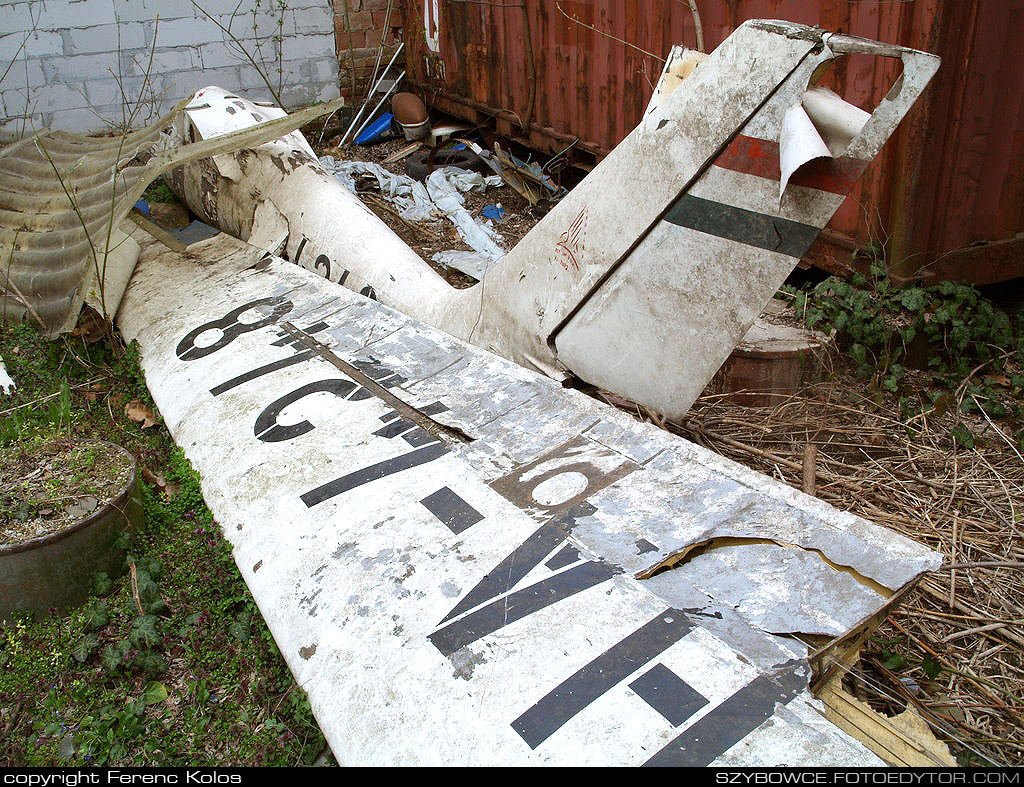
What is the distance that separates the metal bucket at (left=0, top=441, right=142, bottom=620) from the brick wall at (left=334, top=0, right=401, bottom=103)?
9.12 meters

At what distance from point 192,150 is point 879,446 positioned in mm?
4209

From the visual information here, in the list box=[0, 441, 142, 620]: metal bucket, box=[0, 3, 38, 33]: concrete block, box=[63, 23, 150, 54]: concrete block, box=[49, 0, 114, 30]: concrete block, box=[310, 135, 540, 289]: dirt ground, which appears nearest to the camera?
box=[0, 441, 142, 620]: metal bucket

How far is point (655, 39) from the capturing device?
6.26 metres

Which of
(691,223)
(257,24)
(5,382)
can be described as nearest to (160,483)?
(5,382)

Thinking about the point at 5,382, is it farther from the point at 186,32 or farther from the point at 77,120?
the point at 186,32

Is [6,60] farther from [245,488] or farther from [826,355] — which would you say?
[826,355]

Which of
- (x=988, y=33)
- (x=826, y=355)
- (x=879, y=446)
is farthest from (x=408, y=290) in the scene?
(x=988, y=33)

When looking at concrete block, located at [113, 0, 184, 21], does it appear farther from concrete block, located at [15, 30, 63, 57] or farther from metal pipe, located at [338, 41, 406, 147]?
metal pipe, located at [338, 41, 406, 147]

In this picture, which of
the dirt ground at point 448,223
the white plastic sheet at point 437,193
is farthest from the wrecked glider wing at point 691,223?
the white plastic sheet at point 437,193

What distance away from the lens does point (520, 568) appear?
2363 mm

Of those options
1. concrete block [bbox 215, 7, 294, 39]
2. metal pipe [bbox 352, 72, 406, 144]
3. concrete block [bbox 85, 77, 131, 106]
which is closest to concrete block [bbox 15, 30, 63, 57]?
concrete block [bbox 85, 77, 131, 106]

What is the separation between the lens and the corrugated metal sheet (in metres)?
4.78

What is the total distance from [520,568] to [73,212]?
4.87 m

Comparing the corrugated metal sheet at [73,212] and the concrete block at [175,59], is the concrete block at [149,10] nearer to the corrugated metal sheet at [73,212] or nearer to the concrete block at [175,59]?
the concrete block at [175,59]
